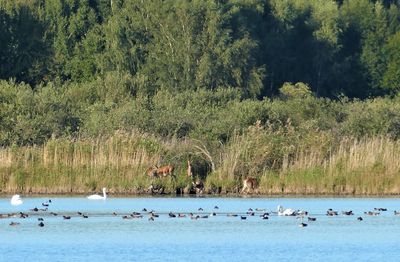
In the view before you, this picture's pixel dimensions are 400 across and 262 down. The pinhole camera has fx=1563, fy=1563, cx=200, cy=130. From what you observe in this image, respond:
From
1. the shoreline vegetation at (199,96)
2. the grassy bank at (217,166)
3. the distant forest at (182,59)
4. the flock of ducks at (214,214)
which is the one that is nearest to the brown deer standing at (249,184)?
the shoreline vegetation at (199,96)

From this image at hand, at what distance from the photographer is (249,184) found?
4119cm

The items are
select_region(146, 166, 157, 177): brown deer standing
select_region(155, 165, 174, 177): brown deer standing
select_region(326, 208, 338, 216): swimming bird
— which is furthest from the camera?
select_region(155, 165, 174, 177): brown deer standing

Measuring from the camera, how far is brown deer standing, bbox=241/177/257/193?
135 ft

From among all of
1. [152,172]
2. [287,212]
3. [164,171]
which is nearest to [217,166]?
[164,171]

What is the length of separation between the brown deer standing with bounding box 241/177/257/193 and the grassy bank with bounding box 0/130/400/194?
20cm

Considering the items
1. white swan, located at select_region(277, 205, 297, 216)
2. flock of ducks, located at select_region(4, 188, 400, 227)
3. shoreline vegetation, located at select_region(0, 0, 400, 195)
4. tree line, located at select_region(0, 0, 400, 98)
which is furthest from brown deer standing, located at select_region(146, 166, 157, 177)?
tree line, located at select_region(0, 0, 400, 98)

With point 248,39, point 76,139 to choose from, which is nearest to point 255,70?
point 248,39

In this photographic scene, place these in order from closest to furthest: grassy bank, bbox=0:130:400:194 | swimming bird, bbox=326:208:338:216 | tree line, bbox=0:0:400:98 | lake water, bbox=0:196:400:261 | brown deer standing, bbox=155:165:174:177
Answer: lake water, bbox=0:196:400:261 < swimming bird, bbox=326:208:338:216 < grassy bank, bbox=0:130:400:194 < brown deer standing, bbox=155:165:174:177 < tree line, bbox=0:0:400:98

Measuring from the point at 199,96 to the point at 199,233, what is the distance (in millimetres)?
28112

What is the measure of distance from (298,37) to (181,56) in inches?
403

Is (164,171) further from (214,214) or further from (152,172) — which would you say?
(214,214)

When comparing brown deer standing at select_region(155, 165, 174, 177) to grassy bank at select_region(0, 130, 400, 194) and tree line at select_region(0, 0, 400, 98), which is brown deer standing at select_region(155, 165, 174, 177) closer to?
grassy bank at select_region(0, 130, 400, 194)

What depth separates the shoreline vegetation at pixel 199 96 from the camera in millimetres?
41719

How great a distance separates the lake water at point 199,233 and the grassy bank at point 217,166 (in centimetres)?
158
